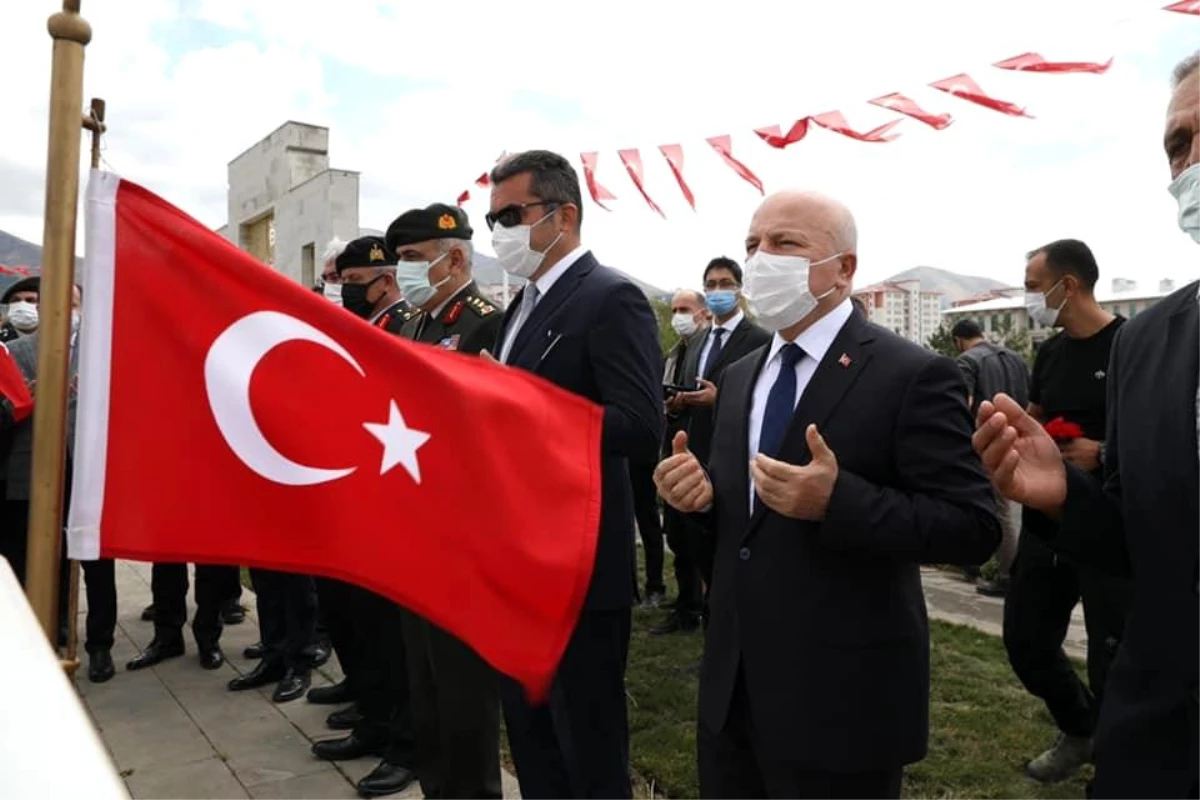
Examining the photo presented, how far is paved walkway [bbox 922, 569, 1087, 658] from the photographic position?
5.71 m

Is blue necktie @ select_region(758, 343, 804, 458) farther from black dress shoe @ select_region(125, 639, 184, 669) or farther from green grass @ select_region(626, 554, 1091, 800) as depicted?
black dress shoe @ select_region(125, 639, 184, 669)

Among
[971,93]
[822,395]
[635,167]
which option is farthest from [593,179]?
[822,395]

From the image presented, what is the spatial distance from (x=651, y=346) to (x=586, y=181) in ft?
18.9

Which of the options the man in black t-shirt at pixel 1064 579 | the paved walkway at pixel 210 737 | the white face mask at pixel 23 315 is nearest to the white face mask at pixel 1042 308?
the man in black t-shirt at pixel 1064 579

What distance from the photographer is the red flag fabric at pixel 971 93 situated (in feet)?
17.4

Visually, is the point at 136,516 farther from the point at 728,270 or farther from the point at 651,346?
the point at 728,270

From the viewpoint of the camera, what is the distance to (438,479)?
81.4 inches

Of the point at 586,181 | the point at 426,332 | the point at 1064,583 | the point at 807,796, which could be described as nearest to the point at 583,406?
the point at 807,796

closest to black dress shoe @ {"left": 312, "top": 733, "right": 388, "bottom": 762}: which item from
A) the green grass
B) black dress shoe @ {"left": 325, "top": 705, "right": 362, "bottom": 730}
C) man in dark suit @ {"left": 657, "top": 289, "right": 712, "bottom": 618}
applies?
black dress shoe @ {"left": 325, "top": 705, "right": 362, "bottom": 730}

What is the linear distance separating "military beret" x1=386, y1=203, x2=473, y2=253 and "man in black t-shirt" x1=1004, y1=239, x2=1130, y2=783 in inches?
96.8

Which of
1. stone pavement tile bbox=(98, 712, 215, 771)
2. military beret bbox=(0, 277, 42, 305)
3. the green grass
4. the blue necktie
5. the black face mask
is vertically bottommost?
stone pavement tile bbox=(98, 712, 215, 771)

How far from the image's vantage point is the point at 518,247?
2.96 metres

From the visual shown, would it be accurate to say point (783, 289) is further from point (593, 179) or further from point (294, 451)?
point (593, 179)

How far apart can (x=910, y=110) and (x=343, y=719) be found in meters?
4.92
